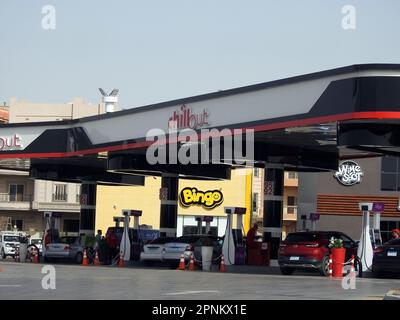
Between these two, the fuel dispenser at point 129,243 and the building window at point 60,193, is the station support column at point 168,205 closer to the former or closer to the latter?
the fuel dispenser at point 129,243

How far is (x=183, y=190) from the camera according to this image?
76.1m

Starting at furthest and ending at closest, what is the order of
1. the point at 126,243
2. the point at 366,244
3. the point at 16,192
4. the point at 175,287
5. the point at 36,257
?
the point at 16,192 < the point at 36,257 < the point at 126,243 < the point at 366,244 < the point at 175,287

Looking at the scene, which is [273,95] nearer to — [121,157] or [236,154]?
[236,154]

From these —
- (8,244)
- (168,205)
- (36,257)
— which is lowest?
(36,257)

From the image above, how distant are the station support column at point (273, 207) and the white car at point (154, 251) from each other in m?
3.79

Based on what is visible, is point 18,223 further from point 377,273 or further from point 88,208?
point 377,273

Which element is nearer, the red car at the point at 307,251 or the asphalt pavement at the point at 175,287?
the asphalt pavement at the point at 175,287

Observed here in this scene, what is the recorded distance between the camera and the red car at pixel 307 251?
30.8 meters

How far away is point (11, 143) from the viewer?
150 feet

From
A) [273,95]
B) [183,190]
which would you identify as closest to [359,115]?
[273,95]

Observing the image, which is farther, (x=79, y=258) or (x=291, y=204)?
(x=291, y=204)

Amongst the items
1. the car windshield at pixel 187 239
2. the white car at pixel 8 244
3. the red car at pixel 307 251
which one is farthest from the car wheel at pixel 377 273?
the white car at pixel 8 244

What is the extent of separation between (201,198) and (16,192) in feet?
50.9

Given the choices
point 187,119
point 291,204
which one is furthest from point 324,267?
point 291,204
